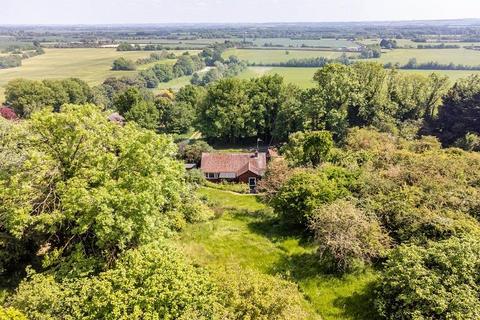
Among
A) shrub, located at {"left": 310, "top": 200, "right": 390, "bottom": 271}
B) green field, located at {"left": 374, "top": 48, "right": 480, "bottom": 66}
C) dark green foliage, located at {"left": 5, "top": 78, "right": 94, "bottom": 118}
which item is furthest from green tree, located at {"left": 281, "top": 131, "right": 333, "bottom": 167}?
green field, located at {"left": 374, "top": 48, "right": 480, "bottom": 66}

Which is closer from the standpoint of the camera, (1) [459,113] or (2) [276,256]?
(2) [276,256]

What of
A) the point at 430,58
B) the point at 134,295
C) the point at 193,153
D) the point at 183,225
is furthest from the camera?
the point at 430,58

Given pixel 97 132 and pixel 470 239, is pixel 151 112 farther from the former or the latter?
pixel 470 239

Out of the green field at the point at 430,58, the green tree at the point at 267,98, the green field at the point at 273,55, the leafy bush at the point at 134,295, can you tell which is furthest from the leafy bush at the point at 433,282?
the green field at the point at 273,55

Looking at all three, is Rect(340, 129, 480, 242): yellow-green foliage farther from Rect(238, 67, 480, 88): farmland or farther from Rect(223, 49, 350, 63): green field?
Rect(223, 49, 350, 63): green field

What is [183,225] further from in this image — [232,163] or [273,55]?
[273,55]

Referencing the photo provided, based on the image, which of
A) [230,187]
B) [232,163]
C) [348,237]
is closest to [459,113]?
[232,163]
